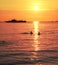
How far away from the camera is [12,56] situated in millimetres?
29078

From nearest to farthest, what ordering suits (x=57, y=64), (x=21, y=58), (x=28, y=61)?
(x=57, y=64) < (x=28, y=61) < (x=21, y=58)

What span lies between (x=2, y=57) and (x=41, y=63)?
470 cm

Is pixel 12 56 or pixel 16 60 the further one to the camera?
pixel 12 56

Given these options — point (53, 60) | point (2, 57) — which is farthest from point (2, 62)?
point (53, 60)

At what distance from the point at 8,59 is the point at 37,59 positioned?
2.74 metres

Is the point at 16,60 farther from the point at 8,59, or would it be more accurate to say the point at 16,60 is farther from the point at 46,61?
the point at 46,61

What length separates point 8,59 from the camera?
1065 inches

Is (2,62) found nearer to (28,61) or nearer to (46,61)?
(28,61)

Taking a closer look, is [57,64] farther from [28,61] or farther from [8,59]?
[8,59]

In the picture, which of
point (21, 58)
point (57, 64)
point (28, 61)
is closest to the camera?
point (57, 64)

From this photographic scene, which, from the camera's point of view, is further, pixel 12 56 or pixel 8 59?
pixel 12 56

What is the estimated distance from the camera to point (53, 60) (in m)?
26.5

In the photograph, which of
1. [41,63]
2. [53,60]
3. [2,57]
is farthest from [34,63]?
[2,57]

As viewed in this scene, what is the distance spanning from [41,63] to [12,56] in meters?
4.78
